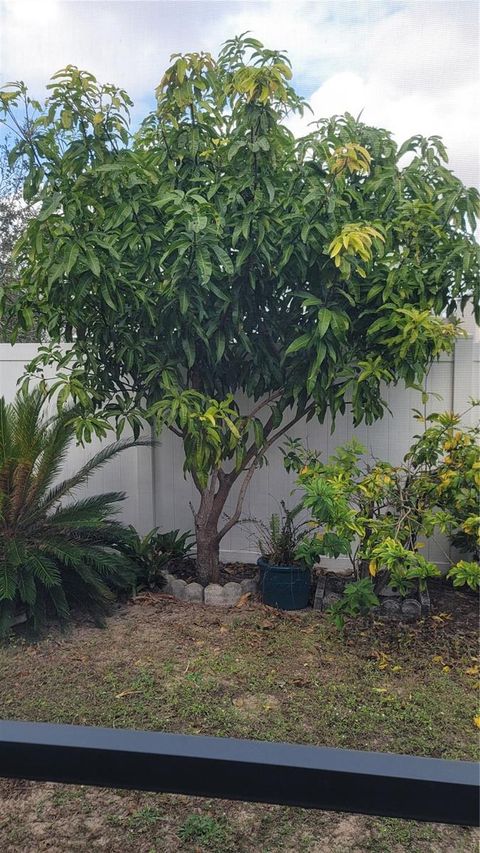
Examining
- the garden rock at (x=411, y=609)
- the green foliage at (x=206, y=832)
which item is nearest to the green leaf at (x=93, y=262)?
the green foliage at (x=206, y=832)

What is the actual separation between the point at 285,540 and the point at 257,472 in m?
0.26

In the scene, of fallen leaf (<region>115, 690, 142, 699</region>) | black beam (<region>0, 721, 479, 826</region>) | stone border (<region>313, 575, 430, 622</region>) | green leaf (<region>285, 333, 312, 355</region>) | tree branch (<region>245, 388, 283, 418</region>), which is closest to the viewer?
black beam (<region>0, 721, 479, 826</region>)

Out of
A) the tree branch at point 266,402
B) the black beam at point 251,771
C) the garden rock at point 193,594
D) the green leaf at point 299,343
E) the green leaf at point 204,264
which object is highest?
the green leaf at point 204,264

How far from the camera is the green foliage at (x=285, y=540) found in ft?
5.60

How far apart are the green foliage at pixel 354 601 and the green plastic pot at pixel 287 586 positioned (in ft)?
0.54

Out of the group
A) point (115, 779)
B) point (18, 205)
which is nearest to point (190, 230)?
point (18, 205)

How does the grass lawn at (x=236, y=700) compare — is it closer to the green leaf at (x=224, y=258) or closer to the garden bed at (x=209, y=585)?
the garden bed at (x=209, y=585)

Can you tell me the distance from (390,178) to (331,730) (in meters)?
1.10

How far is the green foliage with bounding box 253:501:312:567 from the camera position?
5.60 feet

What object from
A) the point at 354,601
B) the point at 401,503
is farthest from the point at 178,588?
the point at 401,503

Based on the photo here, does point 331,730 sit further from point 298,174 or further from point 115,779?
point 298,174

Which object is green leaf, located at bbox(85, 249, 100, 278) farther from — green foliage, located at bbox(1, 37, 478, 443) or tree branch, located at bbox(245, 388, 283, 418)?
tree branch, located at bbox(245, 388, 283, 418)

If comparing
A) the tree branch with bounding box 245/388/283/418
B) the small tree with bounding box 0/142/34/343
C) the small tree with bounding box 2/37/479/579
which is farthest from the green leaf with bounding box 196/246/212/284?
the tree branch with bounding box 245/388/283/418

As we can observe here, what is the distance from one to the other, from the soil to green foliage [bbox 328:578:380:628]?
418mm
